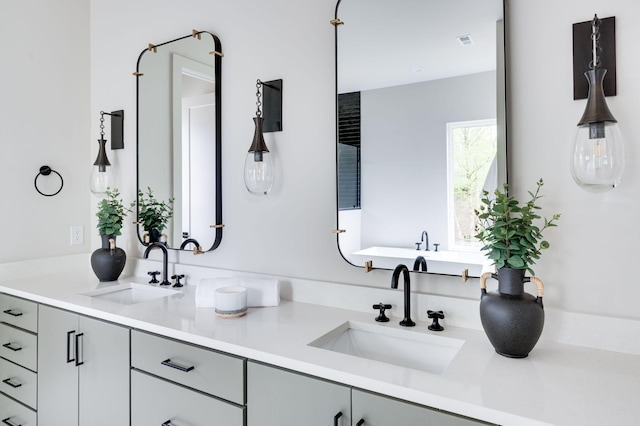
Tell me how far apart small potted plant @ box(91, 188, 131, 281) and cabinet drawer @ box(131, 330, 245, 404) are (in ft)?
2.53

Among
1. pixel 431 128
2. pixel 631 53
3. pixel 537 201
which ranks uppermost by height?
pixel 631 53

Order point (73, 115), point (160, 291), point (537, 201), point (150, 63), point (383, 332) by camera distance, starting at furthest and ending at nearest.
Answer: point (73, 115) → point (150, 63) → point (160, 291) → point (383, 332) → point (537, 201)

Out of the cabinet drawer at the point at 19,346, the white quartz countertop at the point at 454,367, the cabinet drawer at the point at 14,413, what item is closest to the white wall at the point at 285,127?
the white quartz countertop at the point at 454,367

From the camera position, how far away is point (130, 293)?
7.00 ft

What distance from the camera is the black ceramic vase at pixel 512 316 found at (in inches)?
44.4

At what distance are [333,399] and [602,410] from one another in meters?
0.63

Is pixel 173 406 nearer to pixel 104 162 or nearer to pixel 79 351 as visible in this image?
pixel 79 351

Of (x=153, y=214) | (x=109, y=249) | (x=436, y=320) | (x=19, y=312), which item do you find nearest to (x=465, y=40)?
(x=436, y=320)

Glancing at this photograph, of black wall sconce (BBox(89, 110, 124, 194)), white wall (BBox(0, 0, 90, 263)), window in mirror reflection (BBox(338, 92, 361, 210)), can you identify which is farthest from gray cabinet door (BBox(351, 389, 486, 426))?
white wall (BBox(0, 0, 90, 263))

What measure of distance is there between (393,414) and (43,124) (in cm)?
251

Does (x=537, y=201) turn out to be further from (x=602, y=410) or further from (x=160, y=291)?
(x=160, y=291)

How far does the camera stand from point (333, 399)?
1090 millimetres

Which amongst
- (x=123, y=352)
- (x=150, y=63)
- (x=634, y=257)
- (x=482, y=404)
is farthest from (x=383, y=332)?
(x=150, y=63)

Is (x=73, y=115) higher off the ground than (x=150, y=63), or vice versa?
(x=150, y=63)
